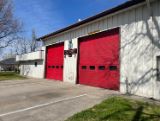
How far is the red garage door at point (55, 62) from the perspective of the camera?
18969mm

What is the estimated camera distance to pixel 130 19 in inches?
445

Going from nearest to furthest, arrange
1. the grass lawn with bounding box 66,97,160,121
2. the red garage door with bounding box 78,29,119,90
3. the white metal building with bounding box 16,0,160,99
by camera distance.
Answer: the grass lawn with bounding box 66,97,160,121
the white metal building with bounding box 16,0,160,99
the red garage door with bounding box 78,29,119,90

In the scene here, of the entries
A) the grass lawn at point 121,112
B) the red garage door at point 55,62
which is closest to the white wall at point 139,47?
the grass lawn at point 121,112

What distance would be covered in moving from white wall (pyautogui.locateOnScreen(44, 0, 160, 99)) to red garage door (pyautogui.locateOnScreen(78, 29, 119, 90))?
62 cm

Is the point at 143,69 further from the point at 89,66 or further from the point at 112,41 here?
the point at 89,66

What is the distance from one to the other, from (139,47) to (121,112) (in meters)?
4.45

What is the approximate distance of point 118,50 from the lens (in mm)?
12039

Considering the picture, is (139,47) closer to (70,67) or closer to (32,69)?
(70,67)

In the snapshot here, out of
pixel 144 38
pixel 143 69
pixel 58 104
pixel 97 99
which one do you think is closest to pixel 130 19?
pixel 144 38

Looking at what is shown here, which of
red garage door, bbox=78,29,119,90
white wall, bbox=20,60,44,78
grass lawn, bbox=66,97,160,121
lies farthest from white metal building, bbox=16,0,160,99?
white wall, bbox=20,60,44,78

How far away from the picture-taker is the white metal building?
995 cm

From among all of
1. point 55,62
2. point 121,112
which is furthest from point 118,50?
point 55,62

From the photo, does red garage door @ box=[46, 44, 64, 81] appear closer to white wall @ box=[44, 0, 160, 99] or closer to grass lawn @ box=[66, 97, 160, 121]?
white wall @ box=[44, 0, 160, 99]

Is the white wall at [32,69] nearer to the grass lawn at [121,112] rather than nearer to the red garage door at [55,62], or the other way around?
the red garage door at [55,62]
